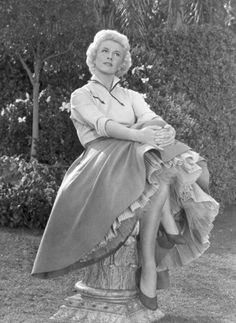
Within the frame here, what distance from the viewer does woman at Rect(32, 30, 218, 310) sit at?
4.26 meters

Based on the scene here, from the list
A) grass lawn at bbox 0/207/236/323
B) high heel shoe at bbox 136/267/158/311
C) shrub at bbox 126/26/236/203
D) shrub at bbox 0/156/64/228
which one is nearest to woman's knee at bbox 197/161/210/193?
high heel shoe at bbox 136/267/158/311

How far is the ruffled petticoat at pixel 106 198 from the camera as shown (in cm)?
424

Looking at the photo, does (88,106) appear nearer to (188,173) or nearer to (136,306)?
(188,173)

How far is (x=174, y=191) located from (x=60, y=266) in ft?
2.98

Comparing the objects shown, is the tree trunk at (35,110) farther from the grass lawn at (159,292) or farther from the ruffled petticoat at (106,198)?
the ruffled petticoat at (106,198)

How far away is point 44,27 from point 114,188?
135 inches

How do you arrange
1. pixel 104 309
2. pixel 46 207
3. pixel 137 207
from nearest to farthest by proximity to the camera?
1. pixel 137 207
2. pixel 104 309
3. pixel 46 207

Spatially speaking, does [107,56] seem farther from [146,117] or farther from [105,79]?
[146,117]

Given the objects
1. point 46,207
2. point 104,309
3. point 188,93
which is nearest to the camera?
point 104,309

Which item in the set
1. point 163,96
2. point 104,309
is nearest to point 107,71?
point 104,309

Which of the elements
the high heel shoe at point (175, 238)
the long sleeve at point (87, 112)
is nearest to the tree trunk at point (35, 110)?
the long sleeve at point (87, 112)

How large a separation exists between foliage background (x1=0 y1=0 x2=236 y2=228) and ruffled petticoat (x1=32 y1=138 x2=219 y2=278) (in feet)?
9.59

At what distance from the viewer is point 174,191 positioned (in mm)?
4656

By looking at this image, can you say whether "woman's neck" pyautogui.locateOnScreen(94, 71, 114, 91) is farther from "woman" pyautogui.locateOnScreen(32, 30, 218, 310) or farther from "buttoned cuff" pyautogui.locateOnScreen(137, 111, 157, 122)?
"buttoned cuff" pyautogui.locateOnScreen(137, 111, 157, 122)
